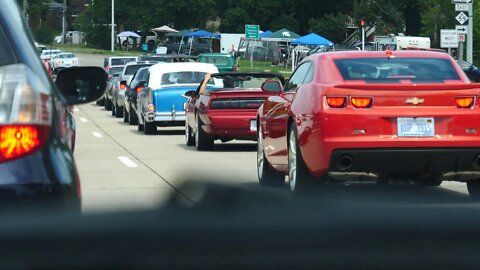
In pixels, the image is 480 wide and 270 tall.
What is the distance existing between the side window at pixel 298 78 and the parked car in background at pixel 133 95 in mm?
13956

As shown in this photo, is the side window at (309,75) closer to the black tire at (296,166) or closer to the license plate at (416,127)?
the black tire at (296,166)

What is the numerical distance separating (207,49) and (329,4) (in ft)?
66.2

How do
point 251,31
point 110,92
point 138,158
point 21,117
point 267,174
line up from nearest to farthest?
point 21,117, point 267,174, point 138,158, point 110,92, point 251,31

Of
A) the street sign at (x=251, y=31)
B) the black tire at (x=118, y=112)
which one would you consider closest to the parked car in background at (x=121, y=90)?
the black tire at (x=118, y=112)

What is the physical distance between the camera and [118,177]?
1388 centimetres

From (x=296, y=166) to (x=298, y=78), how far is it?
1.66 metres

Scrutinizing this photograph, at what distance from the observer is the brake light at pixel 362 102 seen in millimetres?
10023

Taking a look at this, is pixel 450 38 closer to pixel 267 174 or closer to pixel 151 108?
pixel 151 108

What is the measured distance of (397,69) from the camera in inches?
418

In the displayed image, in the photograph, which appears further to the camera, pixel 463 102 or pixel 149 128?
pixel 149 128

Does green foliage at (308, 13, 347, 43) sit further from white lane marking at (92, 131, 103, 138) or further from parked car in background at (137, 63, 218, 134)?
white lane marking at (92, 131, 103, 138)

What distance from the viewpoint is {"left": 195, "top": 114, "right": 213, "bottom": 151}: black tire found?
62.0ft

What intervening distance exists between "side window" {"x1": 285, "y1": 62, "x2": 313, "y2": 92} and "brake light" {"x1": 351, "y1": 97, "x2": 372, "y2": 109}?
1442 mm

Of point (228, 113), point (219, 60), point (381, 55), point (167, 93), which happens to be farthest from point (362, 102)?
point (219, 60)
